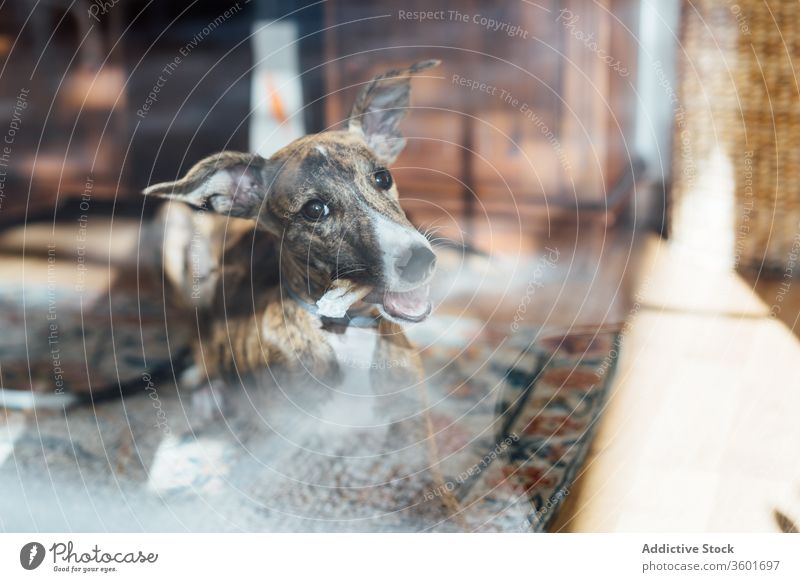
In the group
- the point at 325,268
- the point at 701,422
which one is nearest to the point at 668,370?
the point at 701,422

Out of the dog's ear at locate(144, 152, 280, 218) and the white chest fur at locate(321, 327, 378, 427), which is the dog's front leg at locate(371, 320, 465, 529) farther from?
the dog's ear at locate(144, 152, 280, 218)

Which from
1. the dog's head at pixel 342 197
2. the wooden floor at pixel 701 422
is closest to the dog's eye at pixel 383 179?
the dog's head at pixel 342 197

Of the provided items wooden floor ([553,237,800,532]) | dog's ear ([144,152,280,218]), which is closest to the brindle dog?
dog's ear ([144,152,280,218])

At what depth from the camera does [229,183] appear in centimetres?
64

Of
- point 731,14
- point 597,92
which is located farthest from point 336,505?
point 731,14

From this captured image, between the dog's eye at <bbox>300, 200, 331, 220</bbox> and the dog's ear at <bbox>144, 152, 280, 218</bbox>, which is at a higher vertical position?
the dog's ear at <bbox>144, 152, 280, 218</bbox>

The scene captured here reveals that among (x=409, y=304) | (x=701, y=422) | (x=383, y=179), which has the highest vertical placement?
(x=383, y=179)

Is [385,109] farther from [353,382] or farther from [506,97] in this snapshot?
[353,382]

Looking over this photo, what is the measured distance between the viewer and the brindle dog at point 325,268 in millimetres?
623

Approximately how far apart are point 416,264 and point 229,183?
0.52 feet

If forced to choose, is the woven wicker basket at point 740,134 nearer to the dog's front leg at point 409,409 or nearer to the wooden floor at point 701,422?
the wooden floor at point 701,422

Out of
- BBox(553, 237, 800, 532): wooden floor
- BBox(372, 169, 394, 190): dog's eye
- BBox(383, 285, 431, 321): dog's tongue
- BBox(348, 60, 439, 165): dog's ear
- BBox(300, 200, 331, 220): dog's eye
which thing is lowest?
BBox(553, 237, 800, 532): wooden floor

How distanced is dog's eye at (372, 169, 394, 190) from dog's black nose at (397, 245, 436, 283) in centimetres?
5

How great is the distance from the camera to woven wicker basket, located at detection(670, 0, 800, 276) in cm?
65
